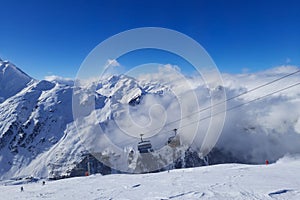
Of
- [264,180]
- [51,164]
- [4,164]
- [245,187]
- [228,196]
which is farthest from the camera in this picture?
[4,164]

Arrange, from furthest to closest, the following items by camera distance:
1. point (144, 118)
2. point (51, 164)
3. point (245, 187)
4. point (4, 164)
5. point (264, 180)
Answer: point (4, 164), point (51, 164), point (144, 118), point (264, 180), point (245, 187)

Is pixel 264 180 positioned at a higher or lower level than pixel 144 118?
lower

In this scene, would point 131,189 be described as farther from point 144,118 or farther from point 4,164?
point 4,164

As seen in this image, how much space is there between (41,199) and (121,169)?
177788 mm

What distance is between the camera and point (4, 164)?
197 meters

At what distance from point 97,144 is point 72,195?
191m

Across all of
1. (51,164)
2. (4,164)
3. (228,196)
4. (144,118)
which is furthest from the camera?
(4,164)

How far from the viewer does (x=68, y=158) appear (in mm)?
180500

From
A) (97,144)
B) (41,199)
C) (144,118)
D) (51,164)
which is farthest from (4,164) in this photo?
(41,199)

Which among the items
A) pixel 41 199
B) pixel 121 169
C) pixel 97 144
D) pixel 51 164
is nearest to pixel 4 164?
pixel 51 164

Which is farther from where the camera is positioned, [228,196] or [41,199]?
[41,199]

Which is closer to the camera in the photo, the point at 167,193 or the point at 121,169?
the point at 167,193

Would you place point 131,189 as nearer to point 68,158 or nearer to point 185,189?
point 185,189

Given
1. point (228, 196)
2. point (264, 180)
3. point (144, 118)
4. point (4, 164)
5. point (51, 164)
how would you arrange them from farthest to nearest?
point (4, 164), point (51, 164), point (144, 118), point (264, 180), point (228, 196)
